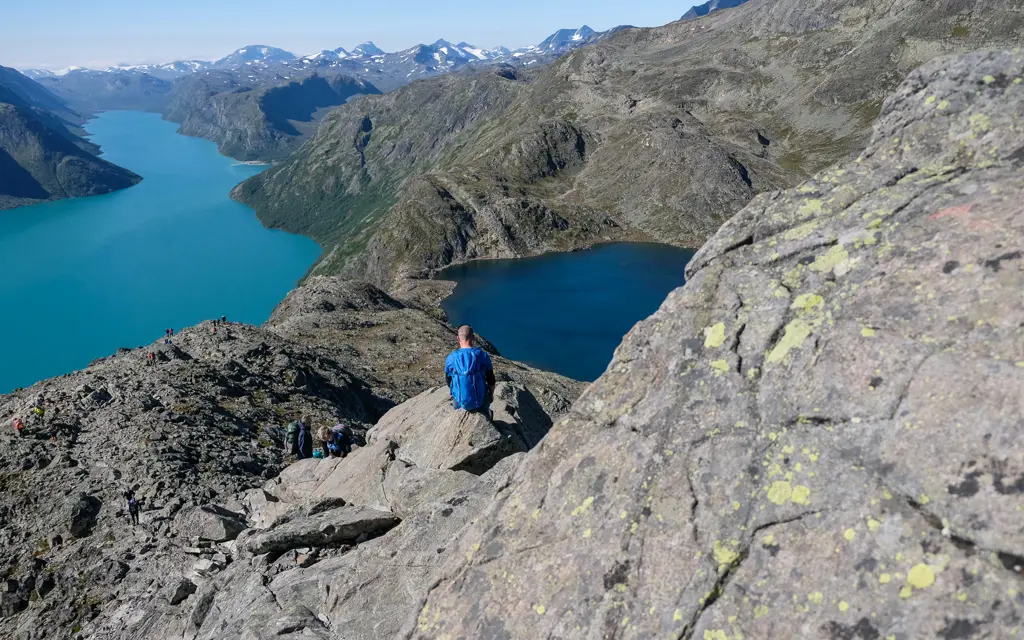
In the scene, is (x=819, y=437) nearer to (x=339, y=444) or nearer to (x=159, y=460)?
(x=339, y=444)

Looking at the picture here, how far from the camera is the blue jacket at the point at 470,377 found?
17078 millimetres

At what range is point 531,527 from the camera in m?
10.4

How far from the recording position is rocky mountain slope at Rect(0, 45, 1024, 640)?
273 inches

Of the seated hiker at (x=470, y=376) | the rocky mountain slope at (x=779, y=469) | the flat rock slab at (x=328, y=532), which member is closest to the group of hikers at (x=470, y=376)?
the seated hiker at (x=470, y=376)

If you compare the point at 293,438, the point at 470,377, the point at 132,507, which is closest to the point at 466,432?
the point at 470,377

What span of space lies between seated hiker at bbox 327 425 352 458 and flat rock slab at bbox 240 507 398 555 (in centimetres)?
718

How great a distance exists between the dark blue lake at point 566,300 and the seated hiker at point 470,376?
320ft

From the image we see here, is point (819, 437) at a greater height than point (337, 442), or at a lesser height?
greater

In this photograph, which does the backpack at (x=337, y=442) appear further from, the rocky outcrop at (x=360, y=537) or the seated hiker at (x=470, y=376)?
the seated hiker at (x=470, y=376)

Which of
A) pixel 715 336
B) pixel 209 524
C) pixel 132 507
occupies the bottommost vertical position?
pixel 132 507

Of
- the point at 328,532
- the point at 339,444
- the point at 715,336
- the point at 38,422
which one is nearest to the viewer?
the point at 715,336

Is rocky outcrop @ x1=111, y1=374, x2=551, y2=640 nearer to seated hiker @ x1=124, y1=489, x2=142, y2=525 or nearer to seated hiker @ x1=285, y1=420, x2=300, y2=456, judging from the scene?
seated hiker @ x1=124, y1=489, x2=142, y2=525

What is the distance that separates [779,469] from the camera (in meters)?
8.33

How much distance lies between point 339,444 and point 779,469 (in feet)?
65.1
